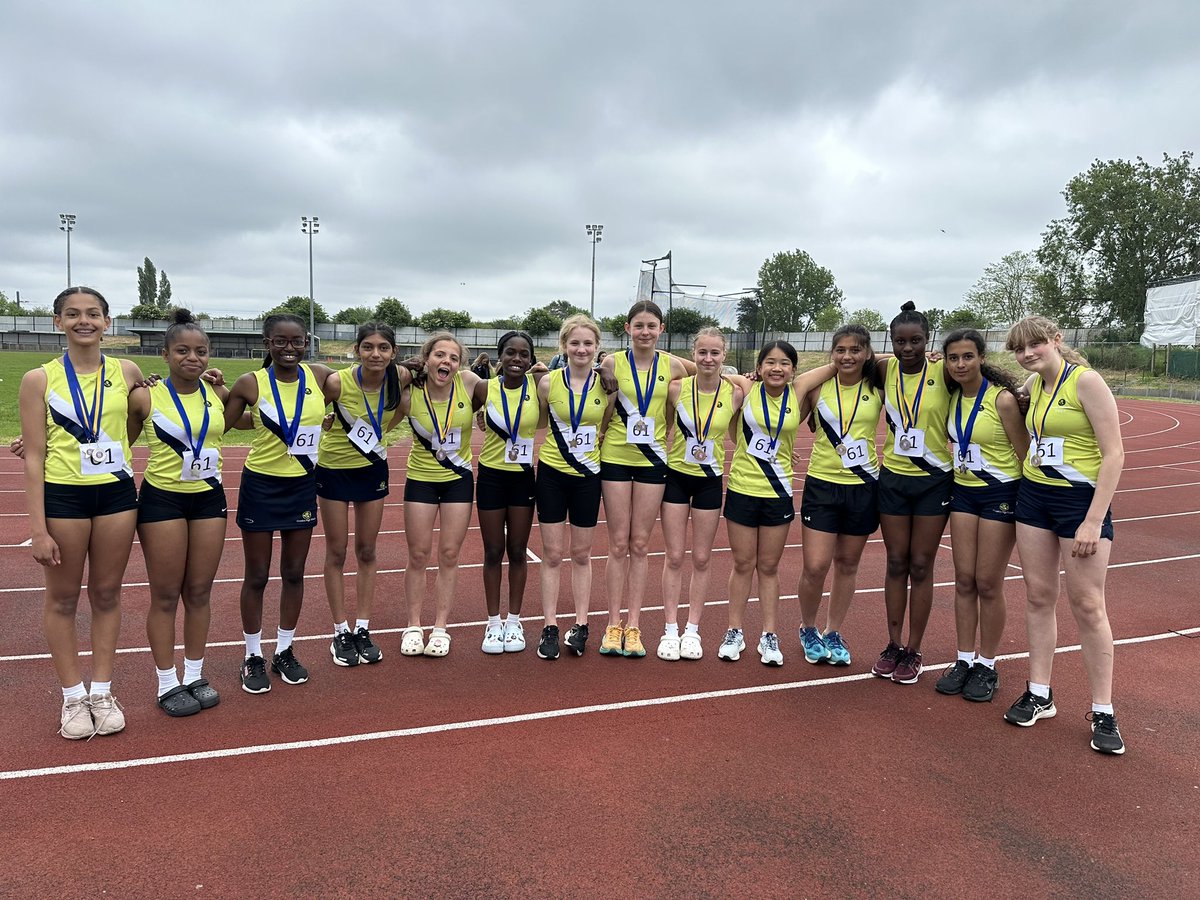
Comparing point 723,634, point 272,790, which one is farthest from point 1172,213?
point 272,790

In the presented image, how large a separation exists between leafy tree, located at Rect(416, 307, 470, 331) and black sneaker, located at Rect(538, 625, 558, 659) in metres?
56.3

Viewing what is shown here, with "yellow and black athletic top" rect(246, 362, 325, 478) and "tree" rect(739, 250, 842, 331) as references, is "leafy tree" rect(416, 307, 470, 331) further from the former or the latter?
"yellow and black athletic top" rect(246, 362, 325, 478)

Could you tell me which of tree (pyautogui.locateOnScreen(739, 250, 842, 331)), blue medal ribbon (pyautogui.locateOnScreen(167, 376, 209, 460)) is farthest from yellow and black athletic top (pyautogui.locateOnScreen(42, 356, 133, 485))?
tree (pyautogui.locateOnScreen(739, 250, 842, 331))

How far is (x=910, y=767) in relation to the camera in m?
3.17

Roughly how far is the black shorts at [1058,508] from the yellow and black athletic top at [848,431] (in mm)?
775

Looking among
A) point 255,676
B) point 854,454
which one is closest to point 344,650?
point 255,676

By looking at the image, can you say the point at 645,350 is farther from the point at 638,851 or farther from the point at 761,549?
the point at 638,851

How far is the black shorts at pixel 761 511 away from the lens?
4176mm

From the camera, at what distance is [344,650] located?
13.6 feet

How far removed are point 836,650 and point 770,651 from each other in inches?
15.9

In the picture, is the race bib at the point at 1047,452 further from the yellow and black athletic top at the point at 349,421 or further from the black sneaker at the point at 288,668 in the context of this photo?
the black sneaker at the point at 288,668

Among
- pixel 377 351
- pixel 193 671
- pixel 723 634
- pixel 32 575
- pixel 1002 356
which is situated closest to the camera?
pixel 193 671

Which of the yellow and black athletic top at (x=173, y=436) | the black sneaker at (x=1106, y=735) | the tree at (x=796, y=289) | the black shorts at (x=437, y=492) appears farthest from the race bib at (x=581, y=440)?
the tree at (x=796, y=289)

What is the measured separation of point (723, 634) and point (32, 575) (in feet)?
17.0
